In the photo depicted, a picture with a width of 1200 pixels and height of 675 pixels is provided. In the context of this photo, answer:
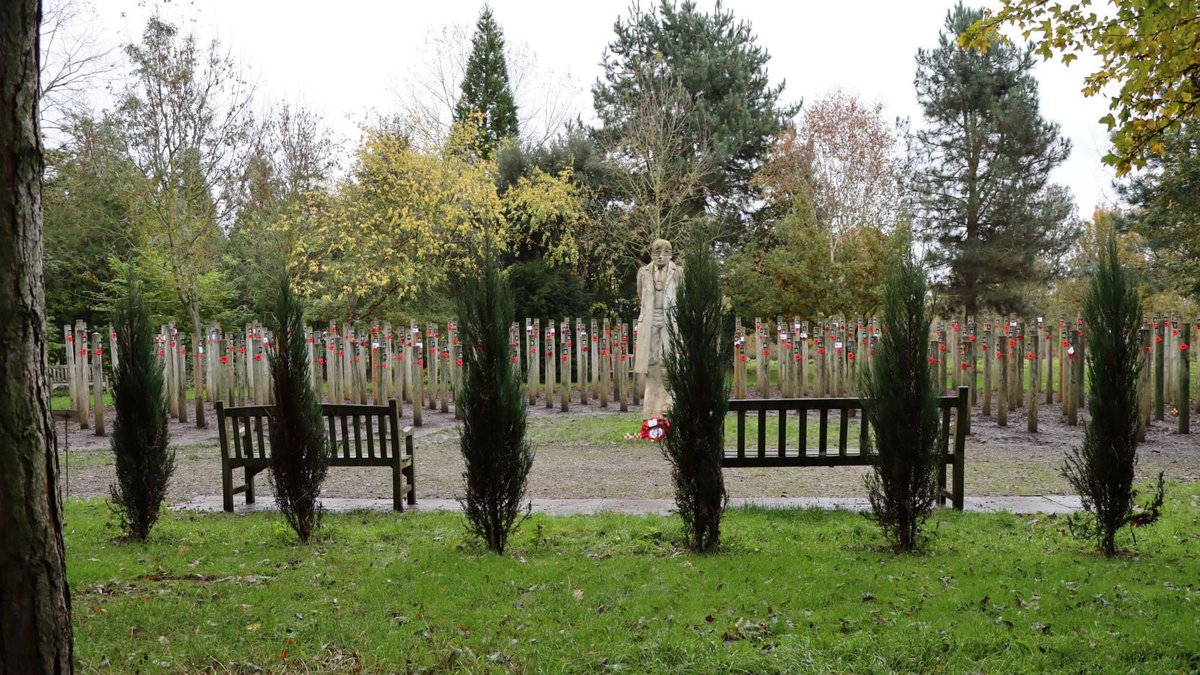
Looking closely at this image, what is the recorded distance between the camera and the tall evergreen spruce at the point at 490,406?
529 centimetres

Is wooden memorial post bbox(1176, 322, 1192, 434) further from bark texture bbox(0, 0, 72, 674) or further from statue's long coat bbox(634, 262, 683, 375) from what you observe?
bark texture bbox(0, 0, 72, 674)

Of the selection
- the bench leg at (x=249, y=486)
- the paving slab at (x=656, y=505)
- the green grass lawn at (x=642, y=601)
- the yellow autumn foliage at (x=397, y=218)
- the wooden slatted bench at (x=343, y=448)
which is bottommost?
the paving slab at (x=656, y=505)

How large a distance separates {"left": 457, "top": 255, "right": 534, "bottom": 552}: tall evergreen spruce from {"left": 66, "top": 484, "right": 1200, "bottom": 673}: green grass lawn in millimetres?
355

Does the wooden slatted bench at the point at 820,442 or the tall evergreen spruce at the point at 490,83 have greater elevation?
the tall evergreen spruce at the point at 490,83

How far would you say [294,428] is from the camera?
19.0ft

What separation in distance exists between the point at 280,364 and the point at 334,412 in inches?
56.9

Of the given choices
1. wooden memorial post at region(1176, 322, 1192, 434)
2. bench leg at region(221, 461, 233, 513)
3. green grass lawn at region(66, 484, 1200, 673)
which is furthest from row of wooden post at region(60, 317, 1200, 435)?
green grass lawn at region(66, 484, 1200, 673)

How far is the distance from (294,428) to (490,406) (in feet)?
4.91

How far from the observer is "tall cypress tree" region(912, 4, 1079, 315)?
2333 centimetres

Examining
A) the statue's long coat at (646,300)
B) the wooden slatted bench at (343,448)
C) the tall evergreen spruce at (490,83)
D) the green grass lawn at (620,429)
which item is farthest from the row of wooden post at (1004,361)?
the tall evergreen spruce at (490,83)

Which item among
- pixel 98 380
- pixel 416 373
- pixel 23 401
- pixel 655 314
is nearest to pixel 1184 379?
pixel 655 314

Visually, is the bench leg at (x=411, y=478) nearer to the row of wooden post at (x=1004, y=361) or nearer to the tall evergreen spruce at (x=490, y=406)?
the tall evergreen spruce at (x=490, y=406)

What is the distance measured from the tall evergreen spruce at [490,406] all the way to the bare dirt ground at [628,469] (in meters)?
1.48

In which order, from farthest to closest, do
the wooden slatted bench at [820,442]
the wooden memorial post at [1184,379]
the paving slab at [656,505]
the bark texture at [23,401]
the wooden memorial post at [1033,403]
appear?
the wooden memorial post at [1033,403] → the wooden memorial post at [1184,379] → the paving slab at [656,505] → the wooden slatted bench at [820,442] → the bark texture at [23,401]
